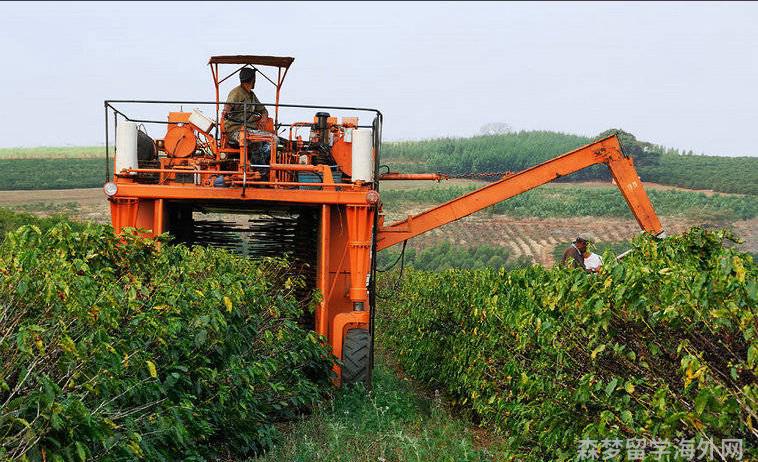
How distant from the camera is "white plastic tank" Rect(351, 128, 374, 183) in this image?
39.1 ft

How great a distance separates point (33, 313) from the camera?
6.35 metres

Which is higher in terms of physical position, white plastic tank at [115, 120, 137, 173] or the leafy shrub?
white plastic tank at [115, 120, 137, 173]

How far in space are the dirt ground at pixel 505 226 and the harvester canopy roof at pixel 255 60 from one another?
1005 inches

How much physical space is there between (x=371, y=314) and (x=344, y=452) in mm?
3977

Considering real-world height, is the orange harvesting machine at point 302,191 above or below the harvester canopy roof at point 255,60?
below

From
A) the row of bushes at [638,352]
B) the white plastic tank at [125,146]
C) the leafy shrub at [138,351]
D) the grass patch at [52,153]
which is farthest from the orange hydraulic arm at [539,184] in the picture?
the grass patch at [52,153]

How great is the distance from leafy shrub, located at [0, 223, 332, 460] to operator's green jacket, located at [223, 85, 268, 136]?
256 cm

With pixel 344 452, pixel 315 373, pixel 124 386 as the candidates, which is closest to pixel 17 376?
pixel 124 386

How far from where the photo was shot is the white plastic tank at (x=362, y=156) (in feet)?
39.1

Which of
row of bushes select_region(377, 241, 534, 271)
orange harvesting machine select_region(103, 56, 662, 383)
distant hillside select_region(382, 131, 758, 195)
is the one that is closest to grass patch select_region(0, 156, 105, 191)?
distant hillside select_region(382, 131, 758, 195)

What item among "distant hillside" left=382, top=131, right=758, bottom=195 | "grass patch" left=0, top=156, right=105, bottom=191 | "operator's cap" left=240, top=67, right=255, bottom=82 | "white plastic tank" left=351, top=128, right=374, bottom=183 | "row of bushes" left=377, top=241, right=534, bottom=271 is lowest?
"row of bushes" left=377, top=241, right=534, bottom=271

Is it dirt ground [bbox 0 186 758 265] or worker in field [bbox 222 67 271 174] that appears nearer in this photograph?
worker in field [bbox 222 67 271 174]

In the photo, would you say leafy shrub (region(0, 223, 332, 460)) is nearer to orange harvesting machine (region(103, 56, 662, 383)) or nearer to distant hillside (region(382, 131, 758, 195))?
orange harvesting machine (region(103, 56, 662, 383))

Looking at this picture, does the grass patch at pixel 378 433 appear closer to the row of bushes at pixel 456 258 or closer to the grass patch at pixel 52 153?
the row of bushes at pixel 456 258
